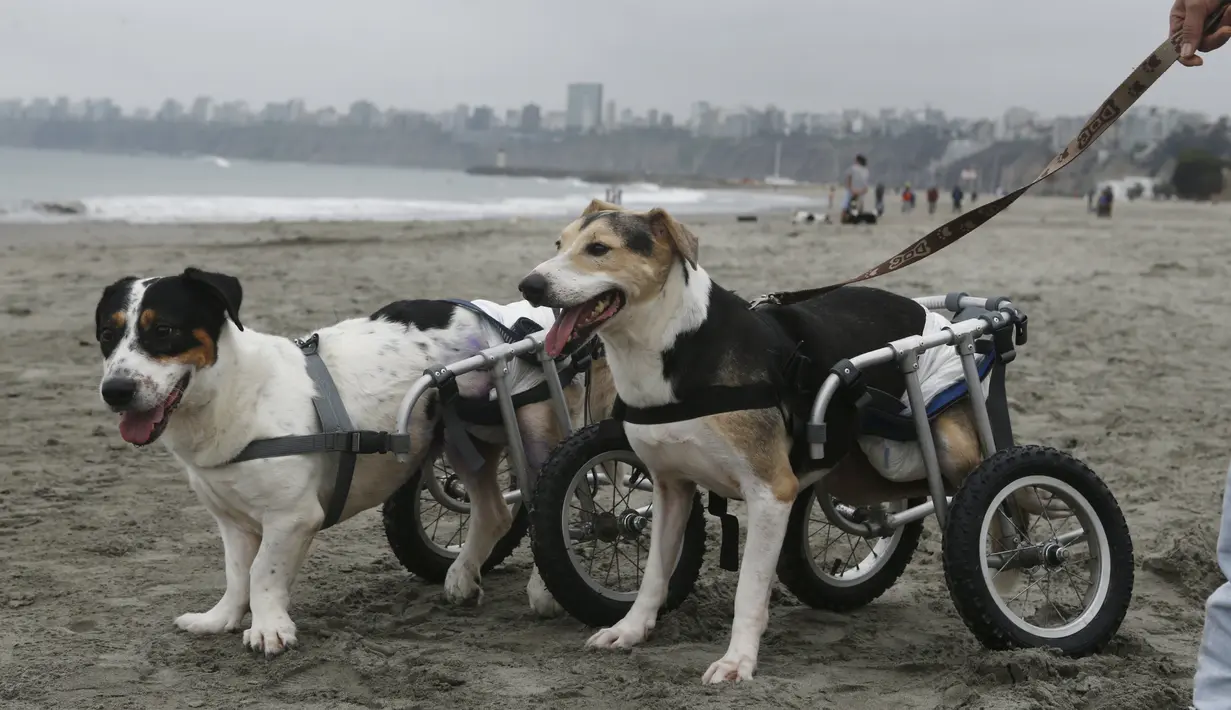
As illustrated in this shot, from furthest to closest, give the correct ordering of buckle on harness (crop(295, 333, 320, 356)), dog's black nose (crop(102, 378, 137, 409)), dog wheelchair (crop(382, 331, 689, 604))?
1. buckle on harness (crop(295, 333, 320, 356))
2. dog wheelchair (crop(382, 331, 689, 604))
3. dog's black nose (crop(102, 378, 137, 409))

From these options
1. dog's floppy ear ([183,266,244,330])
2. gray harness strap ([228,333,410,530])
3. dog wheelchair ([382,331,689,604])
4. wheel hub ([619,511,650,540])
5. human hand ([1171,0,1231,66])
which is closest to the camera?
human hand ([1171,0,1231,66])

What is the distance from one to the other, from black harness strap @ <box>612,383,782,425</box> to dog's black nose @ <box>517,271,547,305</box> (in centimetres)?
56

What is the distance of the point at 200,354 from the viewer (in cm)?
446

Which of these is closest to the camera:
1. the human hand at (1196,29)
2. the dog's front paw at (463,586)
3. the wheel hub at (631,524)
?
the human hand at (1196,29)

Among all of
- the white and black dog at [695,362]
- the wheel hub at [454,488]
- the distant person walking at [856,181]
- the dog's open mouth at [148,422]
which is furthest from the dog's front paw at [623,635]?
the distant person walking at [856,181]

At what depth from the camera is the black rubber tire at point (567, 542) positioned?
4.63 meters

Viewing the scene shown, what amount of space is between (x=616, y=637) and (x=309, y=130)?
18026cm

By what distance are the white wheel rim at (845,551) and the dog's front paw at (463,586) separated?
1.41 m

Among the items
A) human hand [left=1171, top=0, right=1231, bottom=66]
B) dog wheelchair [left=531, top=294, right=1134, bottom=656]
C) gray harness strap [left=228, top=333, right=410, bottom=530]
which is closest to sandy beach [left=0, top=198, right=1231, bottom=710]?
dog wheelchair [left=531, top=294, right=1134, bottom=656]

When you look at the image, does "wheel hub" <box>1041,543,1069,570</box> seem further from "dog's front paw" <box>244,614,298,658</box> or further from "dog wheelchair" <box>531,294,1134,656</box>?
"dog's front paw" <box>244,614,298,658</box>

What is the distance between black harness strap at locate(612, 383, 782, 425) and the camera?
4.18 metres

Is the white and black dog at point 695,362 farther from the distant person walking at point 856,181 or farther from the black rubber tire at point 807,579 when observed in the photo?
the distant person walking at point 856,181

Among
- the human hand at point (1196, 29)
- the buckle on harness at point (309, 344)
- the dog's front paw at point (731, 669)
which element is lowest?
the dog's front paw at point (731, 669)

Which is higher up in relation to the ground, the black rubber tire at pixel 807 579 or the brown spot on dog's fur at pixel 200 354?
the brown spot on dog's fur at pixel 200 354
